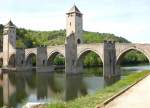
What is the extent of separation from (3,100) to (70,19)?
109 ft

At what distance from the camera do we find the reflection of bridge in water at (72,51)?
45688mm

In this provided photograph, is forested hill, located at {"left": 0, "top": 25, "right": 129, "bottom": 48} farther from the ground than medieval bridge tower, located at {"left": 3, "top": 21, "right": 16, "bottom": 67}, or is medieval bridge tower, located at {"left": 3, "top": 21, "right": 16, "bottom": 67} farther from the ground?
forested hill, located at {"left": 0, "top": 25, "right": 129, "bottom": 48}

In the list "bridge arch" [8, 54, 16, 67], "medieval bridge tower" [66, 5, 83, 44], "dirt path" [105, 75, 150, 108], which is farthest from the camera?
"bridge arch" [8, 54, 16, 67]

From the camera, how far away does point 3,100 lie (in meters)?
24.7

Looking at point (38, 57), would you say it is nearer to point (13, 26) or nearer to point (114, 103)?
point (13, 26)

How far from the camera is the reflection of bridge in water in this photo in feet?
150

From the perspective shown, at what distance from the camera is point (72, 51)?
174ft

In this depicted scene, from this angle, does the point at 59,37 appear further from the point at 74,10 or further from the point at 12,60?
the point at 74,10

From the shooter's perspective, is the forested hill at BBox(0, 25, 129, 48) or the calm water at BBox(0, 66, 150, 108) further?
the forested hill at BBox(0, 25, 129, 48)

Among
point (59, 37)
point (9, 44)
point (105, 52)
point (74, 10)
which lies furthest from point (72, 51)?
point (59, 37)

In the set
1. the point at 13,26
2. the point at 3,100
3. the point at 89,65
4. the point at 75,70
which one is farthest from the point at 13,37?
the point at 3,100

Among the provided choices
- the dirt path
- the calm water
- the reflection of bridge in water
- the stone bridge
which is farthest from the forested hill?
the dirt path

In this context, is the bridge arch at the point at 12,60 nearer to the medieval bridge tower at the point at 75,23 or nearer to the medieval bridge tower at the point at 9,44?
the medieval bridge tower at the point at 9,44

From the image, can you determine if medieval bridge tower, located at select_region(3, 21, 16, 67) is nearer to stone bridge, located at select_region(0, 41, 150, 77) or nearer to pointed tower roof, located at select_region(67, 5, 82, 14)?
stone bridge, located at select_region(0, 41, 150, 77)
